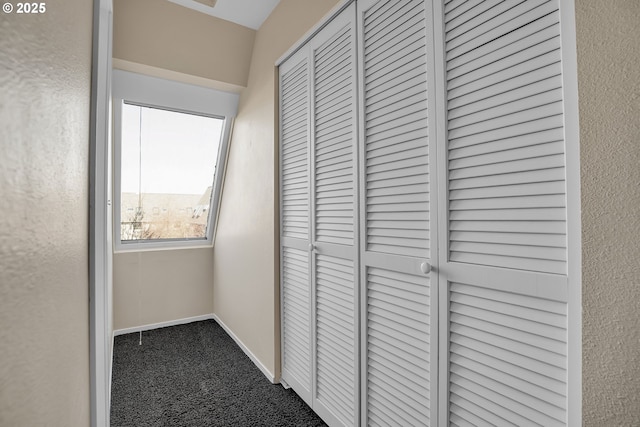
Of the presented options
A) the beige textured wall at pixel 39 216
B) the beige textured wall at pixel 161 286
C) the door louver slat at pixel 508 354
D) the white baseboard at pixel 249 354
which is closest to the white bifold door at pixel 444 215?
the door louver slat at pixel 508 354

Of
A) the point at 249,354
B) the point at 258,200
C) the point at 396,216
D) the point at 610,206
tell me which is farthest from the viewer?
the point at 249,354

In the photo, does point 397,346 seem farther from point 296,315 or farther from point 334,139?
point 334,139

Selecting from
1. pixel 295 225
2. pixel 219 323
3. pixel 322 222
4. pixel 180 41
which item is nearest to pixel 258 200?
pixel 295 225

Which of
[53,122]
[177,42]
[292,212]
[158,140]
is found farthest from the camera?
[158,140]

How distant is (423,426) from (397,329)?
36 cm

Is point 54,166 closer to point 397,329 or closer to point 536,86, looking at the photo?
point 536,86

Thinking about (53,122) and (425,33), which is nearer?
(53,122)

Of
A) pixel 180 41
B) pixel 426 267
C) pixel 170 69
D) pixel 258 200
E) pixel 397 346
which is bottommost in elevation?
pixel 397 346

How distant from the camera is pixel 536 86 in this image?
0.92m

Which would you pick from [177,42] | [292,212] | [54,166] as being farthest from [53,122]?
[177,42]

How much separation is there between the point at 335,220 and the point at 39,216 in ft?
4.66

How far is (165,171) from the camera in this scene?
3174 millimetres

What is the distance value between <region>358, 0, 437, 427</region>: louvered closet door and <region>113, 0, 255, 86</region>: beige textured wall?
1.50 metres

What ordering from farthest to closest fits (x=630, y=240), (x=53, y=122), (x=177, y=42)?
1. (x=177, y=42)
2. (x=630, y=240)
3. (x=53, y=122)
